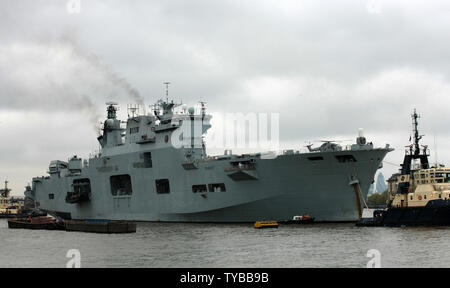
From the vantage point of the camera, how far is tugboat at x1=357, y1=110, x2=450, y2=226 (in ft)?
106

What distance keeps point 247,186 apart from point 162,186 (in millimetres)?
8710

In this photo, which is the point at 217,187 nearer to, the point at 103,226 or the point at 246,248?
the point at 103,226

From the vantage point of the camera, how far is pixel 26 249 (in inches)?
1143

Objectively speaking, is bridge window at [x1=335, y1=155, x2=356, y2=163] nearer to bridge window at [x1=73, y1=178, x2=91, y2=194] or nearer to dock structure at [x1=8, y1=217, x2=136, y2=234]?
dock structure at [x1=8, y1=217, x2=136, y2=234]

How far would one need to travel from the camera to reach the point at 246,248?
25.7m

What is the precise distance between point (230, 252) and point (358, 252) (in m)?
5.42

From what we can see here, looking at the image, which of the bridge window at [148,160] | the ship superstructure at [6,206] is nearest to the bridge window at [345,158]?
the bridge window at [148,160]

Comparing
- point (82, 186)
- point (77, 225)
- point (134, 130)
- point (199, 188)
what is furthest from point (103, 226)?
point (82, 186)

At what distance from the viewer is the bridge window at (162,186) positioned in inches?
1703

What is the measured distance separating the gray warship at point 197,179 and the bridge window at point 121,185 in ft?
0.28

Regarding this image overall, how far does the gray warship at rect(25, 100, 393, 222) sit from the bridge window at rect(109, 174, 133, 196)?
0.28 ft

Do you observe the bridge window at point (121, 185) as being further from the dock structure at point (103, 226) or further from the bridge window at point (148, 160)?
the dock structure at point (103, 226)

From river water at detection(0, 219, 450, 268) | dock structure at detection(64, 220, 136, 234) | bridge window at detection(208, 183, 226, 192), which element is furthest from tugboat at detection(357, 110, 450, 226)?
dock structure at detection(64, 220, 136, 234)

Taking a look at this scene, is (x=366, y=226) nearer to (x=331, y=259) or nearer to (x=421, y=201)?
(x=421, y=201)
